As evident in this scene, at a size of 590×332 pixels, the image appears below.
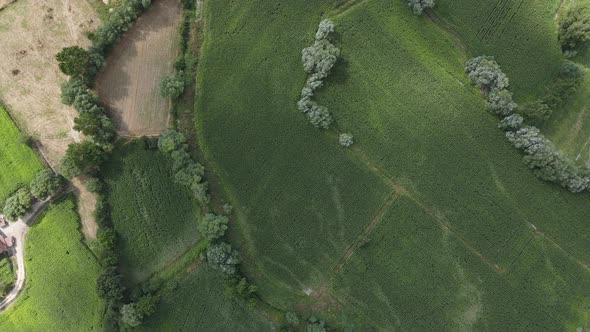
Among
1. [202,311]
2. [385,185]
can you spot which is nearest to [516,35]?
[385,185]

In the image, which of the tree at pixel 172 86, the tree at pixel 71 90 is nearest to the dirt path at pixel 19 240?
the tree at pixel 71 90

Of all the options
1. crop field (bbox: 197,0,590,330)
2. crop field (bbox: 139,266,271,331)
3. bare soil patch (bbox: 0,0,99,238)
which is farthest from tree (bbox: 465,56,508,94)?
bare soil patch (bbox: 0,0,99,238)

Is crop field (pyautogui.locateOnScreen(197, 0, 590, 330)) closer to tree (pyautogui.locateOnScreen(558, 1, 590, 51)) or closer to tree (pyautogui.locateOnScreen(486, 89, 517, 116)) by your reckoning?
tree (pyautogui.locateOnScreen(486, 89, 517, 116))

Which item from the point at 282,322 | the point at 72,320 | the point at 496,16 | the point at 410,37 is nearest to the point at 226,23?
the point at 410,37

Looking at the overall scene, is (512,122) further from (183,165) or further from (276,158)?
(183,165)

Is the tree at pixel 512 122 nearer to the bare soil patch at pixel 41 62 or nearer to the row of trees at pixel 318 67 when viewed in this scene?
the row of trees at pixel 318 67

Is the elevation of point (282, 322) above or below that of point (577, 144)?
below

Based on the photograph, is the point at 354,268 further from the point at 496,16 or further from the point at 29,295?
the point at 29,295
